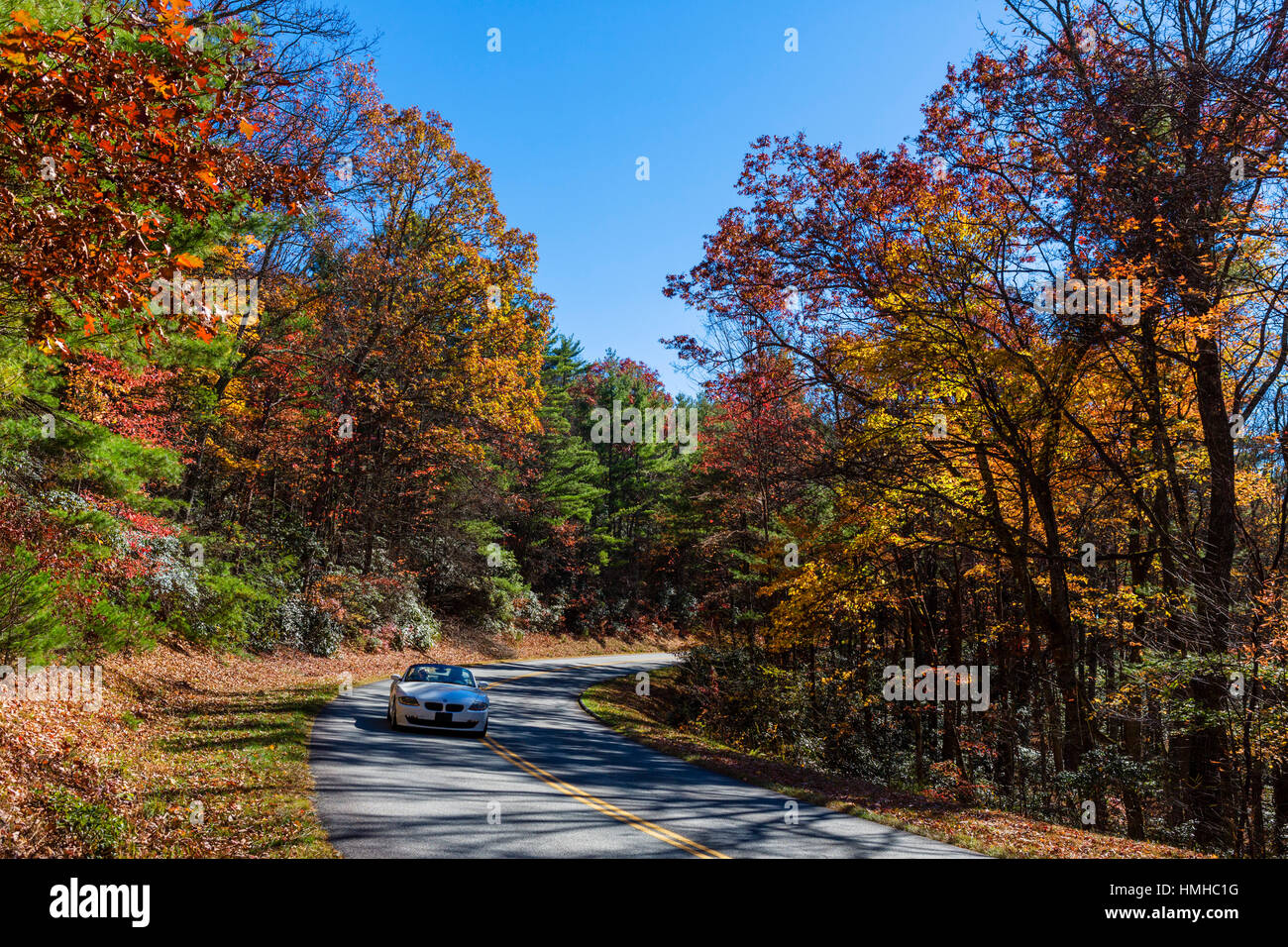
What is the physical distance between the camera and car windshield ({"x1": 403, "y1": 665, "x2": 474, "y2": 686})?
49.3 ft

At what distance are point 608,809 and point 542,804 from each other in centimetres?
85

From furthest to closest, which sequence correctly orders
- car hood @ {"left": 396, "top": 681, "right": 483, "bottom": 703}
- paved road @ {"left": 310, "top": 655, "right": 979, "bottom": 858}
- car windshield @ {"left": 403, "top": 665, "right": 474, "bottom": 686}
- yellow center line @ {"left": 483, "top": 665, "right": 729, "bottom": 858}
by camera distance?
car windshield @ {"left": 403, "top": 665, "right": 474, "bottom": 686}
car hood @ {"left": 396, "top": 681, "right": 483, "bottom": 703}
yellow center line @ {"left": 483, "top": 665, "right": 729, "bottom": 858}
paved road @ {"left": 310, "top": 655, "right": 979, "bottom": 858}

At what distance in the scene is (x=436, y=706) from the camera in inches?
546

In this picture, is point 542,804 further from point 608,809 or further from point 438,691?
point 438,691

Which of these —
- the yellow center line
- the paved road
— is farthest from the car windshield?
the yellow center line

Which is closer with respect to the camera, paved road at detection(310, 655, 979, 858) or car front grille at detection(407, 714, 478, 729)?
paved road at detection(310, 655, 979, 858)

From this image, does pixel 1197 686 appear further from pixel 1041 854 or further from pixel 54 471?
pixel 54 471

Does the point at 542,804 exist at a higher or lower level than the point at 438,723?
higher

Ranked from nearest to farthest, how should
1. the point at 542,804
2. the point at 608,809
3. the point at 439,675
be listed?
the point at 542,804 → the point at 608,809 → the point at 439,675

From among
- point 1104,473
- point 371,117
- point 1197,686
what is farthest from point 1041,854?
point 371,117

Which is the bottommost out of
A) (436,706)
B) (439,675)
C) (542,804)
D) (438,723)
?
(438,723)

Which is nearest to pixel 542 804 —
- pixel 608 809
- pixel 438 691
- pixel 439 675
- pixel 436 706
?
pixel 608 809

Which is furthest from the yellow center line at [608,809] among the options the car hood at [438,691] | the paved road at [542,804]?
the car hood at [438,691]

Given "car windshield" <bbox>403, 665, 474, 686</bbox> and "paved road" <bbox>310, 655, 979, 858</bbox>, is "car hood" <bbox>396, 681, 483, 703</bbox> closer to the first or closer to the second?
"car windshield" <bbox>403, 665, 474, 686</bbox>
